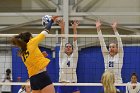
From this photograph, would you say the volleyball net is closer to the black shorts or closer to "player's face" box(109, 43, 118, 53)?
"player's face" box(109, 43, 118, 53)

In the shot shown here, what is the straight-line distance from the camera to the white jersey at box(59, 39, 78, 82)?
721 cm

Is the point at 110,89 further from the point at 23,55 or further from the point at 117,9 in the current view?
the point at 117,9

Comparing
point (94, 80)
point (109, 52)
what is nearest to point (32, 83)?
point (109, 52)

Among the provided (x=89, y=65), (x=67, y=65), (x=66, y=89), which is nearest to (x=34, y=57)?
(x=66, y=89)

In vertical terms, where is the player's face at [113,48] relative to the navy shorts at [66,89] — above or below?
above

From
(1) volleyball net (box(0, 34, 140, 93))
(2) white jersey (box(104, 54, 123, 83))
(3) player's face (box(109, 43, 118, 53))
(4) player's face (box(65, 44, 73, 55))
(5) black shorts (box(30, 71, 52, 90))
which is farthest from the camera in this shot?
(1) volleyball net (box(0, 34, 140, 93))

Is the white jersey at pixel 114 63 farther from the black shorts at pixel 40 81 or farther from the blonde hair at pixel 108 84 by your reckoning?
the blonde hair at pixel 108 84

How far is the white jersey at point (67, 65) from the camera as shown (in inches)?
284

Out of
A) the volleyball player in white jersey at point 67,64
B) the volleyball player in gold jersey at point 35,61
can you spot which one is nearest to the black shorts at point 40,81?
the volleyball player in gold jersey at point 35,61

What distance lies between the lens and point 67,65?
7.41m

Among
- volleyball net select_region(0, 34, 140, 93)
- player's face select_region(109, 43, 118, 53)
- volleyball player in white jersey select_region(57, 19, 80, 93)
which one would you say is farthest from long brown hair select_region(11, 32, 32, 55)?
volleyball net select_region(0, 34, 140, 93)

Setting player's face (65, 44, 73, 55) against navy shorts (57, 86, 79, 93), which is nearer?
navy shorts (57, 86, 79, 93)

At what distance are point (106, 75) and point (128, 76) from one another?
5.49 meters

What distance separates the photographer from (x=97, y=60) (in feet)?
33.1
